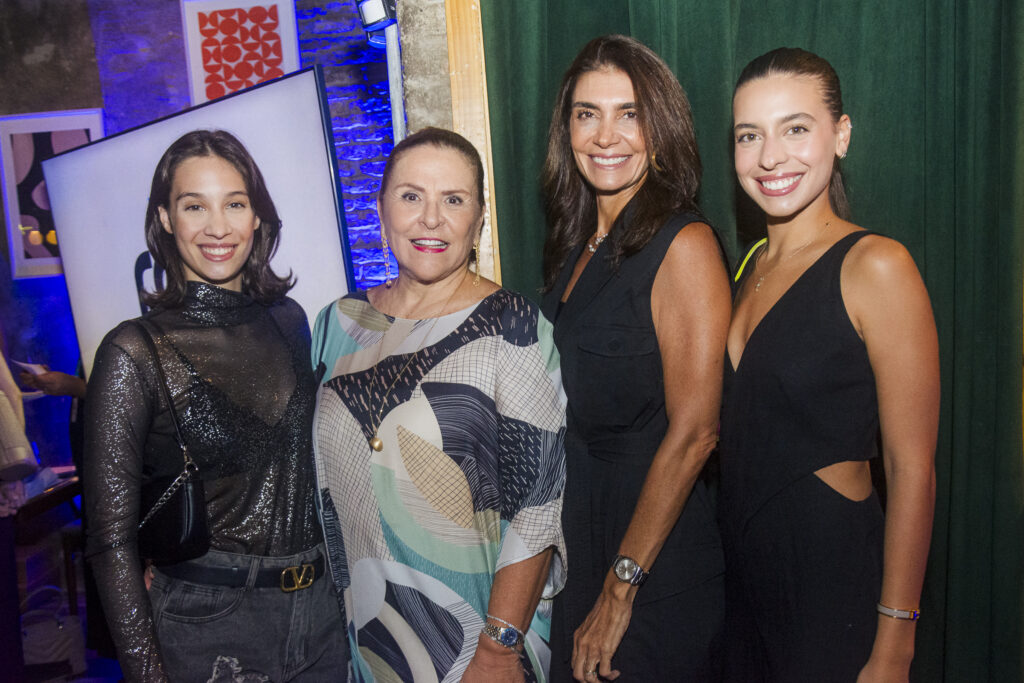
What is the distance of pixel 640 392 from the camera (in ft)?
5.34

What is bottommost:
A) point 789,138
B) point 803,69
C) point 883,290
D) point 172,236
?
point 883,290

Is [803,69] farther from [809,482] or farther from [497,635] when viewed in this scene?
Result: [497,635]

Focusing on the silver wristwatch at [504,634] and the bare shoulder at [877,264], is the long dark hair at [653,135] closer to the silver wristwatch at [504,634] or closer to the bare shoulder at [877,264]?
the bare shoulder at [877,264]

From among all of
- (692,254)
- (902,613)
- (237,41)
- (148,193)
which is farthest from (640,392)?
(237,41)

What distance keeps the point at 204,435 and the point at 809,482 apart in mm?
1310

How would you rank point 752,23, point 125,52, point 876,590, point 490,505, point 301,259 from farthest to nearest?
point 125,52 < point 752,23 < point 301,259 < point 490,505 < point 876,590

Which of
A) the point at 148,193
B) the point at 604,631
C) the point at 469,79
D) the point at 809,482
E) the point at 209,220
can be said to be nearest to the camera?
the point at 809,482

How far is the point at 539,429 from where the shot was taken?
5.21 ft

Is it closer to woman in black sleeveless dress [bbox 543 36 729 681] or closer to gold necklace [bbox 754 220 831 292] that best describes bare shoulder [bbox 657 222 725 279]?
woman in black sleeveless dress [bbox 543 36 729 681]

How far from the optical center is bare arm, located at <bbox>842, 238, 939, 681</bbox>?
1391 mm

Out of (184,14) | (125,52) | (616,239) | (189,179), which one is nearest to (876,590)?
(616,239)

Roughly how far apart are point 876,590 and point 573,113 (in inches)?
48.6

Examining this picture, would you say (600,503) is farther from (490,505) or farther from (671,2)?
(671,2)

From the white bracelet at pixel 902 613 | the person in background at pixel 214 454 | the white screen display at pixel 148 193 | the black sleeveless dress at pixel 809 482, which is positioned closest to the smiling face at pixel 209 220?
the person in background at pixel 214 454
